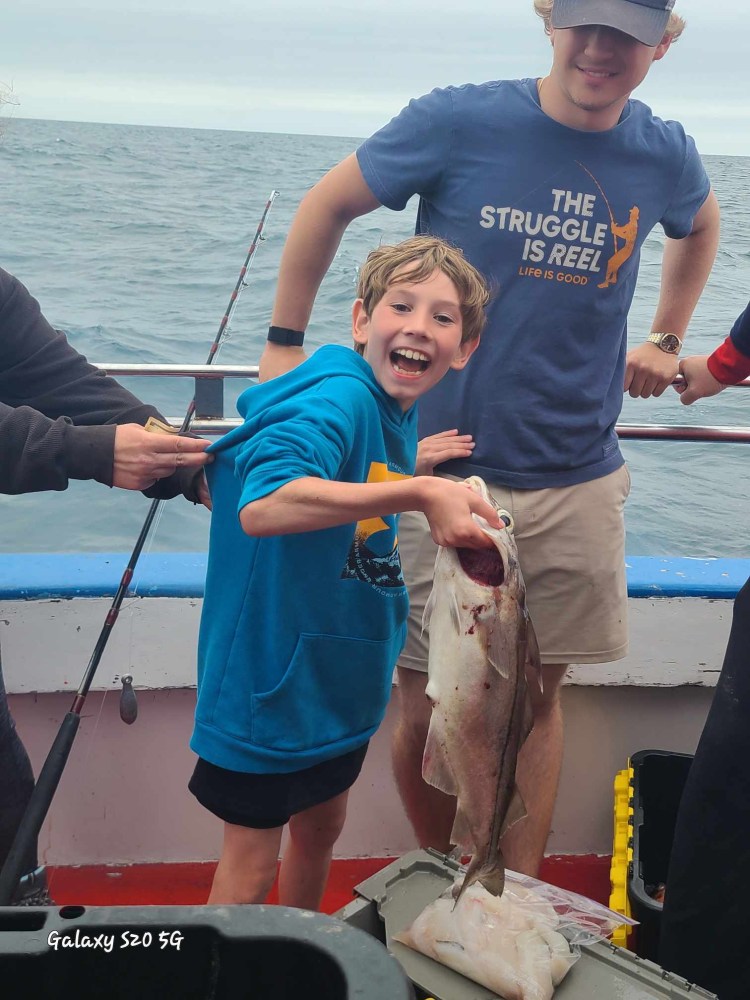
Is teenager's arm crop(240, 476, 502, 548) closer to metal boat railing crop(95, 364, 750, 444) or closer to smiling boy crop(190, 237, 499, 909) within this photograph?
smiling boy crop(190, 237, 499, 909)

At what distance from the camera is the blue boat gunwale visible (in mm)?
2678

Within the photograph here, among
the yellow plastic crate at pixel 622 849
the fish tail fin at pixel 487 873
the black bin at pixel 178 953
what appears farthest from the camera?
the yellow plastic crate at pixel 622 849

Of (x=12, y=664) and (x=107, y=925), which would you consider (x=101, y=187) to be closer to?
(x=12, y=664)

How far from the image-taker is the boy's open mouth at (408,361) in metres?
1.92

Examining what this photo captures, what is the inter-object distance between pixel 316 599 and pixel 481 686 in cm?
36

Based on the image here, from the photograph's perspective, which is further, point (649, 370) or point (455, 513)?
point (649, 370)

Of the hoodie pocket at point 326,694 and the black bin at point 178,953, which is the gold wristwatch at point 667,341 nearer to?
the hoodie pocket at point 326,694

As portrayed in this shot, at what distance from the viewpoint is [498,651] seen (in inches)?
66.7

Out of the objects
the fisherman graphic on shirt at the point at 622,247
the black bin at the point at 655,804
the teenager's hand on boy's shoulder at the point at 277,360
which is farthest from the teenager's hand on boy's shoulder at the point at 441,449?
the black bin at the point at 655,804

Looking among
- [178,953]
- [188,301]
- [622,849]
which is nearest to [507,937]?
[622,849]

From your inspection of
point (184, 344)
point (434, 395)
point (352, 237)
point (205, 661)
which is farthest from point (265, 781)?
point (352, 237)

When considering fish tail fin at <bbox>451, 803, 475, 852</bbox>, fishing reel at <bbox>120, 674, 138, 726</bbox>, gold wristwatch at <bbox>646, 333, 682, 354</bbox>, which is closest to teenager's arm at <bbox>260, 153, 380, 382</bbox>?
fishing reel at <bbox>120, 674, 138, 726</bbox>

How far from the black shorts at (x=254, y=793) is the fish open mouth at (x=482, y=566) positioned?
58 centimetres

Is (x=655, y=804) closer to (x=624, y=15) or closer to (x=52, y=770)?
(x=52, y=770)
